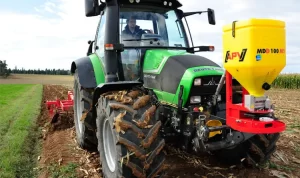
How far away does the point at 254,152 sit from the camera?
4.48 m

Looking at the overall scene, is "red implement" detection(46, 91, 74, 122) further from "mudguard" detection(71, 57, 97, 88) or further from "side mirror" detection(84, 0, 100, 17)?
"side mirror" detection(84, 0, 100, 17)

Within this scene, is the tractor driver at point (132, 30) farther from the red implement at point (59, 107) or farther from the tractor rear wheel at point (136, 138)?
the red implement at point (59, 107)

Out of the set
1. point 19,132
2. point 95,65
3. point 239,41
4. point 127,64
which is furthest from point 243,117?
point 19,132

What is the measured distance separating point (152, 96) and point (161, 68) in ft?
1.34

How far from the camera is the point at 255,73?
3.18m

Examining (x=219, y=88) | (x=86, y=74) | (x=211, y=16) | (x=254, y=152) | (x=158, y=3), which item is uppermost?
(x=158, y=3)

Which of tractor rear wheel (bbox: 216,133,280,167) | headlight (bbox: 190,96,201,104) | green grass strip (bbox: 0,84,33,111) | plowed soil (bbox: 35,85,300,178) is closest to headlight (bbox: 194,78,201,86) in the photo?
headlight (bbox: 190,96,201,104)

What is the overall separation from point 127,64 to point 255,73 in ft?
7.10

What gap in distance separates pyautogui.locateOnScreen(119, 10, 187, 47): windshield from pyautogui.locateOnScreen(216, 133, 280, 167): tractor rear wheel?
179 cm

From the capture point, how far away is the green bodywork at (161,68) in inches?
158

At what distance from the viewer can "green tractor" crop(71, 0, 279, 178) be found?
3.64 metres

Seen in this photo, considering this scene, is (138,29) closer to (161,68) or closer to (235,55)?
(161,68)

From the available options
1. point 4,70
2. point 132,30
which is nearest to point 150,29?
point 132,30

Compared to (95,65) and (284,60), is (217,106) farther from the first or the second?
(95,65)
